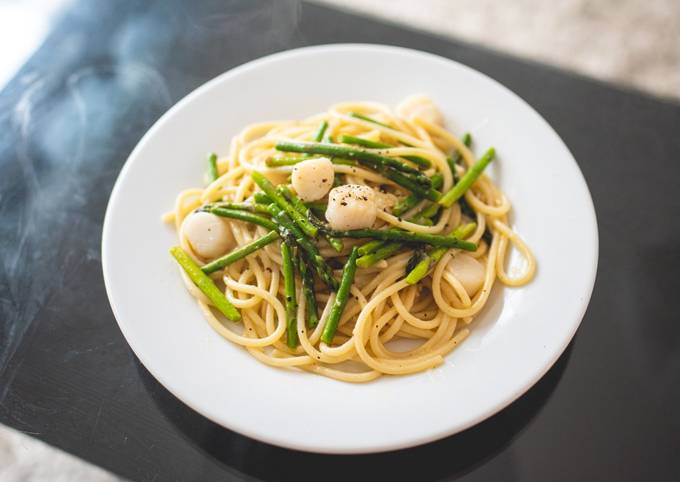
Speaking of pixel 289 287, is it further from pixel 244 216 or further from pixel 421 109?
pixel 421 109

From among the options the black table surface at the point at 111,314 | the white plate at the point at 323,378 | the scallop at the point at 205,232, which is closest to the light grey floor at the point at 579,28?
the black table surface at the point at 111,314

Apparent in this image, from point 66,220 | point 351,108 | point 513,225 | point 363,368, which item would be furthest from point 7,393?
point 513,225

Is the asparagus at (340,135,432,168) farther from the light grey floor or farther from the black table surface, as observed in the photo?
the light grey floor

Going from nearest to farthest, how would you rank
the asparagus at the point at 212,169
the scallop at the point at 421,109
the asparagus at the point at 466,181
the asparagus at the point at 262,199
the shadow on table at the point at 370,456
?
the shadow on table at the point at 370,456
the asparagus at the point at 262,199
the asparagus at the point at 466,181
the asparagus at the point at 212,169
the scallop at the point at 421,109

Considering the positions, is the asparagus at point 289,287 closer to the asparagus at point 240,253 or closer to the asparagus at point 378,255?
the asparagus at point 240,253

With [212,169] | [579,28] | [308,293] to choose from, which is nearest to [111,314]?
[212,169]

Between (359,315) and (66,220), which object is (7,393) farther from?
(359,315)

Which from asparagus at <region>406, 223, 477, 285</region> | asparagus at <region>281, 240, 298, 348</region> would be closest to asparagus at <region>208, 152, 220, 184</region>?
asparagus at <region>281, 240, 298, 348</region>

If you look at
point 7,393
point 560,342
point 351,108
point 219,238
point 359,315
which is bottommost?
point 7,393
